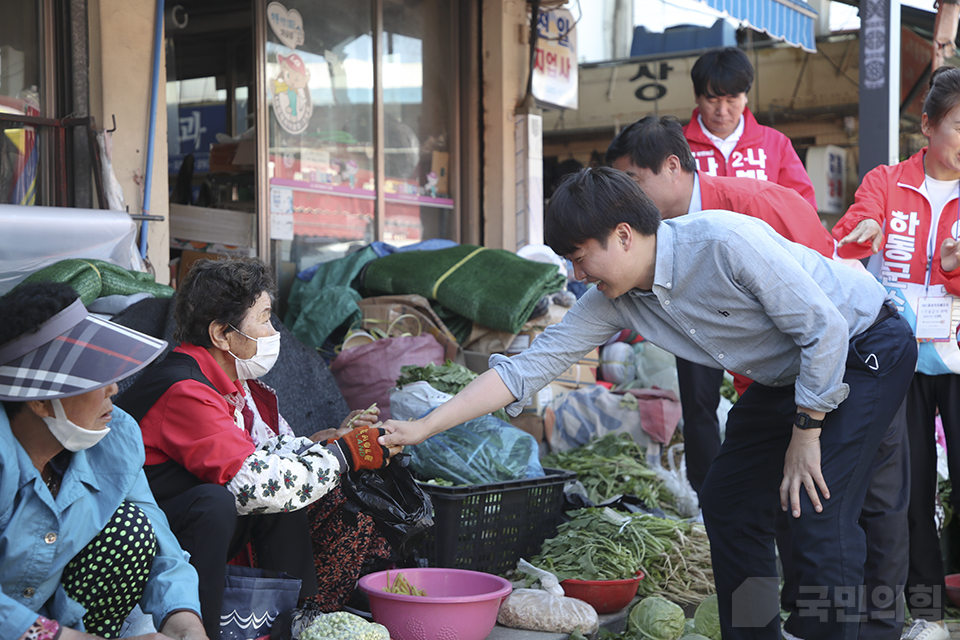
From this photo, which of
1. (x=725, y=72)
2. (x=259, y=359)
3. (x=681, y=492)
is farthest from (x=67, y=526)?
(x=681, y=492)

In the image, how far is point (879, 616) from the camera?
9.31 feet

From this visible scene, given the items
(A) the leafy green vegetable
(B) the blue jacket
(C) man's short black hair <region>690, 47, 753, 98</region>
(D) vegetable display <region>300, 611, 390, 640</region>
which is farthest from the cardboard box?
(B) the blue jacket

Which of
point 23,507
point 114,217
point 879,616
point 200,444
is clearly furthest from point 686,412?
point 23,507

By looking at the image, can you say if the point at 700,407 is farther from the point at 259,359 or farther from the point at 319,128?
the point at 319,128

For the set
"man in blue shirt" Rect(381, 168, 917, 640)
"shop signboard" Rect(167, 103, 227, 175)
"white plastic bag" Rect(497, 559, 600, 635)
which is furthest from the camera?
"shop signboard" Rect(167, 103, 227, 175)

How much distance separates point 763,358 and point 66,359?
1.77 metres

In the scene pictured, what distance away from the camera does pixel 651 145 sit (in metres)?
3.03

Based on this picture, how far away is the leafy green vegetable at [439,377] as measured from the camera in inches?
172

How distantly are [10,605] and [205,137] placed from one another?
4889 mm

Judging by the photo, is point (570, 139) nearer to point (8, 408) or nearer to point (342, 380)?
point (342, 380)

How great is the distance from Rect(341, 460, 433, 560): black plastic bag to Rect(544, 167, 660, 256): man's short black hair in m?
1.03

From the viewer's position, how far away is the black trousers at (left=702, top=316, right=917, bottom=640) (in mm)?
2416

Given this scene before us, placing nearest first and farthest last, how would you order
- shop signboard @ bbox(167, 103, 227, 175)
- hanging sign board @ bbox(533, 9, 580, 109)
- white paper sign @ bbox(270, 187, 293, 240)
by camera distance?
white paper sign @ bbox(270, 187, 293, 240) → shop signboard @ bbox(167, 103, 227, 175) → hanging sign board @ bbox(533, 9, 580, 109)

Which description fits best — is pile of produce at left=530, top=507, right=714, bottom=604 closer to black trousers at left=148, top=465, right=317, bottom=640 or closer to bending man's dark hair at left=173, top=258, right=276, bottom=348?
black trousers at left=148, top=465, right=317, bottom=640
